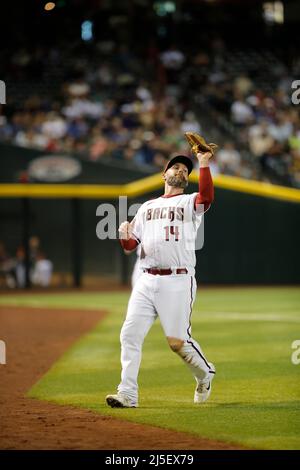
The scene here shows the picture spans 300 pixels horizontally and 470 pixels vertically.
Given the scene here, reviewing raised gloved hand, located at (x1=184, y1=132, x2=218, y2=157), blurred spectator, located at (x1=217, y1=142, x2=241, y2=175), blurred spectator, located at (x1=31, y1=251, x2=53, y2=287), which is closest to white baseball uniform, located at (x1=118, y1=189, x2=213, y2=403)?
raised gloved hand, located at (x1=184, y1=132, x2=218, y2=157)

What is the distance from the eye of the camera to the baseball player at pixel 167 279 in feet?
24.8

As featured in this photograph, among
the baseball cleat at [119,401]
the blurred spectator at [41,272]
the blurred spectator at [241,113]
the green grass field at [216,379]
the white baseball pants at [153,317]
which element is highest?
the blurred spectator at [241,113]

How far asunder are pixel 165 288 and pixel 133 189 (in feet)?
53.5

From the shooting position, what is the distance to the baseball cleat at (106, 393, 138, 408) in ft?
24.9

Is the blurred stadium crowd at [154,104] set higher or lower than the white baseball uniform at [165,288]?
higher

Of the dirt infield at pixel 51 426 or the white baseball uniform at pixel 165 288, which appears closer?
the dirt infield at pixel 51 426

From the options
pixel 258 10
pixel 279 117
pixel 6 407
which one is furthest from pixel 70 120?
pixel 6 407

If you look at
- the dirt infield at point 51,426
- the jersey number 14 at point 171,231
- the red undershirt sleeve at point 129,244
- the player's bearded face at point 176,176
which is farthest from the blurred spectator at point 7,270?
the jersey number 14 at point 171,231

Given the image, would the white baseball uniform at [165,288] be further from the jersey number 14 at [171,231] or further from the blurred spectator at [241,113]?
the blurred spectator at [241,113]

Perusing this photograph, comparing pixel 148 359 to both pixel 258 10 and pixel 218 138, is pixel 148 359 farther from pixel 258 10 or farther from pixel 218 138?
pixel 258 10

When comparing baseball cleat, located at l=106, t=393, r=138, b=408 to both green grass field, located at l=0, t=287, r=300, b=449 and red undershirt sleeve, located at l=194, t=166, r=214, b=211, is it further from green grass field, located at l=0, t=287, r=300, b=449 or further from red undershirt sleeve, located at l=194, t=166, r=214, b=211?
red undershirt sleeve, located at l=194, t=166, r=214, b=211

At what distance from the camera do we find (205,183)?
7.40m

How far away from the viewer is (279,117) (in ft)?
82.3

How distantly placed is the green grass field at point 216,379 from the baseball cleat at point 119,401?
3.8 inches
